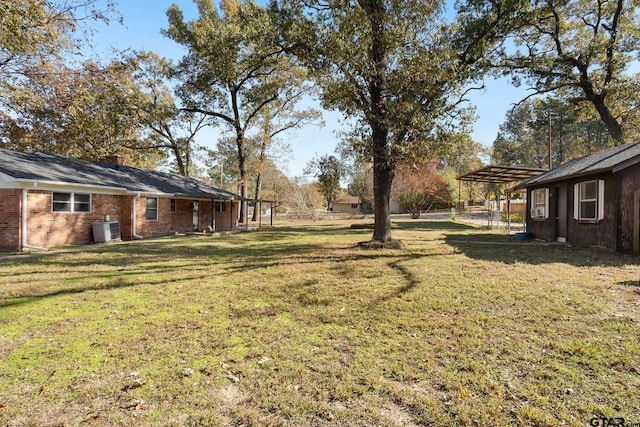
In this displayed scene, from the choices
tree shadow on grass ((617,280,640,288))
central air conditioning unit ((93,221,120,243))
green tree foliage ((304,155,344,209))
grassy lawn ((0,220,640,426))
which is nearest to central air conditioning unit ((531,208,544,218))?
grassy lawn ((0,220,640,426))

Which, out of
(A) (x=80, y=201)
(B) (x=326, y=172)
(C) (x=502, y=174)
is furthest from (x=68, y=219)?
(B) (x=326, y=172)

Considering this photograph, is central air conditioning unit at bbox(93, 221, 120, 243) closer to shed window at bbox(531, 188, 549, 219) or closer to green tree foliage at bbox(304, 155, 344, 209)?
shed window at bbox(531, 188, 549, 219)

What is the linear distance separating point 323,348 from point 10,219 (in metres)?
12.8

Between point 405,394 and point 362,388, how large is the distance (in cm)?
36

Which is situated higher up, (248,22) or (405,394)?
(248,22)

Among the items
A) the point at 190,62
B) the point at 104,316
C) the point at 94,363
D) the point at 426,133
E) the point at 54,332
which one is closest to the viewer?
the point at 94,363

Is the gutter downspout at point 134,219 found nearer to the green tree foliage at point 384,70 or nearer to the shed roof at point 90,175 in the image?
the shed roof at point 90,175

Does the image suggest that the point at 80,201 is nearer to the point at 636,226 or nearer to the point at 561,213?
the point at 636,226

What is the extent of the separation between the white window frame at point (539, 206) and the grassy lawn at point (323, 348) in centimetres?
736

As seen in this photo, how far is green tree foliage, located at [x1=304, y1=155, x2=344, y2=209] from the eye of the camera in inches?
2175

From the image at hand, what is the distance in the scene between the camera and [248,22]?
11.9 meters

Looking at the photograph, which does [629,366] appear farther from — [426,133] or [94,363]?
[426,133]

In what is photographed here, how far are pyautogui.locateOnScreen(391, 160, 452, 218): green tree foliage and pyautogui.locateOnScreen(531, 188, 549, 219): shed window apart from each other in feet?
61.7

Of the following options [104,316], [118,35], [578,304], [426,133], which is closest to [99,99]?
[118,35]
